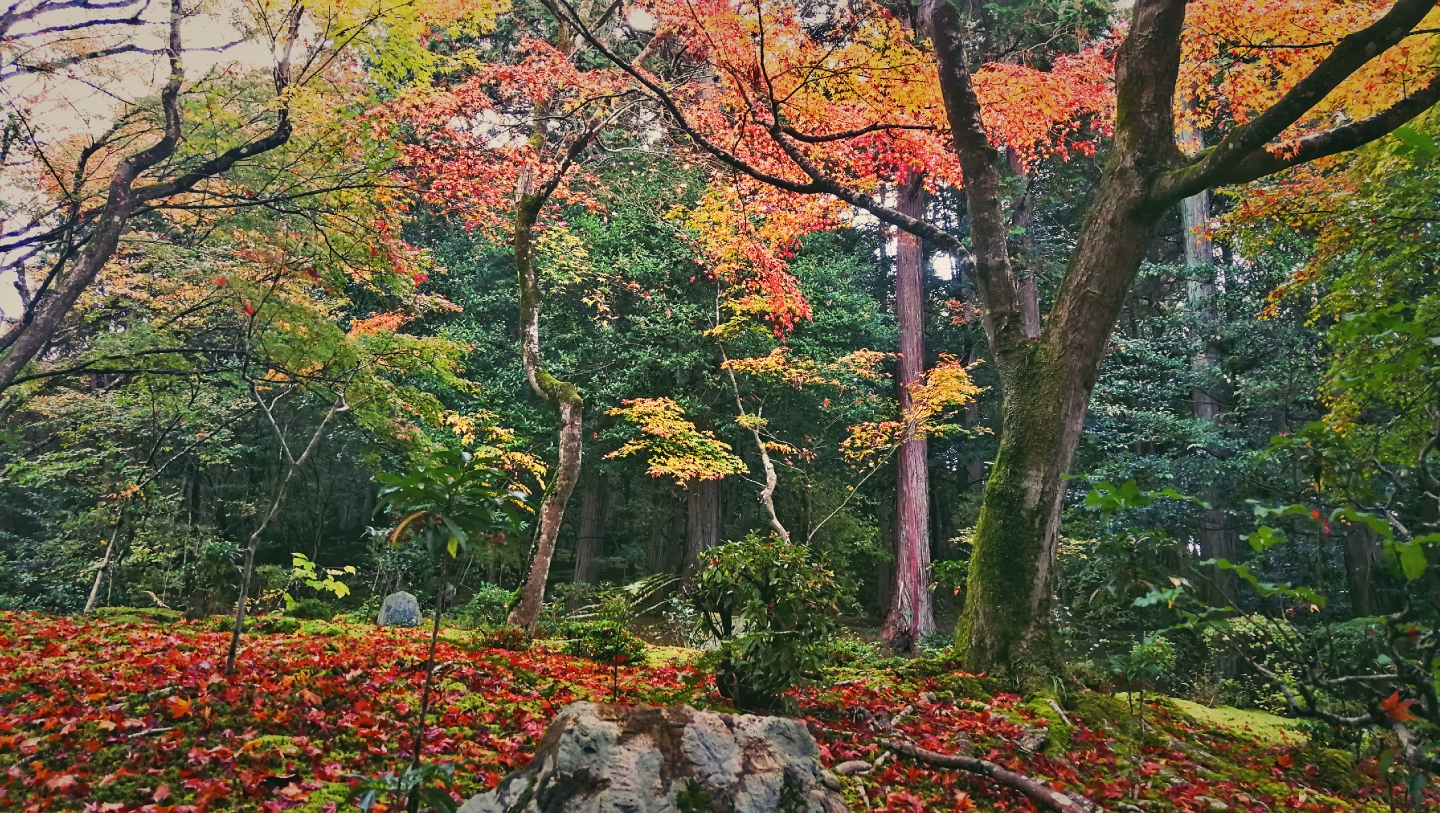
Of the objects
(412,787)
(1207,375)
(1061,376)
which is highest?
(1207,375)

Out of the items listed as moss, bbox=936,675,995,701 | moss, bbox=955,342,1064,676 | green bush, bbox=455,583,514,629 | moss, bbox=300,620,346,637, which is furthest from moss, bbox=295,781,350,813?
green bush, bbox=455,583,514,629

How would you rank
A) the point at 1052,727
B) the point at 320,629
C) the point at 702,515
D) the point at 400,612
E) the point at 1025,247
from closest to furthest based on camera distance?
1. the point at 1052,727
2. the point at 320,629
3. the point at 400,612
4. the point at 1025,247
5. the point at 702,515

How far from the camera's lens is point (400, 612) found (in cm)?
828

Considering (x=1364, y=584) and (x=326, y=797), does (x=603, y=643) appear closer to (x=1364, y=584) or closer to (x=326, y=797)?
(x=326, y=797)

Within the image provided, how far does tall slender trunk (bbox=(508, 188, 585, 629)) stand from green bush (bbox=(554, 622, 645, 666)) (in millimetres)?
1564

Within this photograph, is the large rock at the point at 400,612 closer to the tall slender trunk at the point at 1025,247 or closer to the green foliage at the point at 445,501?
the green foliage at the point at 445,501

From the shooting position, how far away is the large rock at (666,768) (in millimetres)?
2123

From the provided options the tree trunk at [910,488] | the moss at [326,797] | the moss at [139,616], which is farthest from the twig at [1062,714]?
the tree trunk at [910,488]

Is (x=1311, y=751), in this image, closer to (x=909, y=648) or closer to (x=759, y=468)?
(x=909, y=648)

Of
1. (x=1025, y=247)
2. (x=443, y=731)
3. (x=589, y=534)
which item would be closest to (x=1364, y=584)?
(x=1025, y=247)

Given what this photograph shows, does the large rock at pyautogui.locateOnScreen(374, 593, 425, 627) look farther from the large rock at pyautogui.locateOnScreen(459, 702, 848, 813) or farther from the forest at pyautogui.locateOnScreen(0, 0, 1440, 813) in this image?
the large rock at pyautogui.locateOnScreen(459, 702, 848, 813)

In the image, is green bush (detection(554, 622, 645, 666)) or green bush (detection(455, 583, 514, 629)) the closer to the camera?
green bush (detection(554, 622, 645, 666))

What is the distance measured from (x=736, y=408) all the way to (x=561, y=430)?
660 cm

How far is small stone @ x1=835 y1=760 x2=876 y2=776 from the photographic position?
10.2 feet
